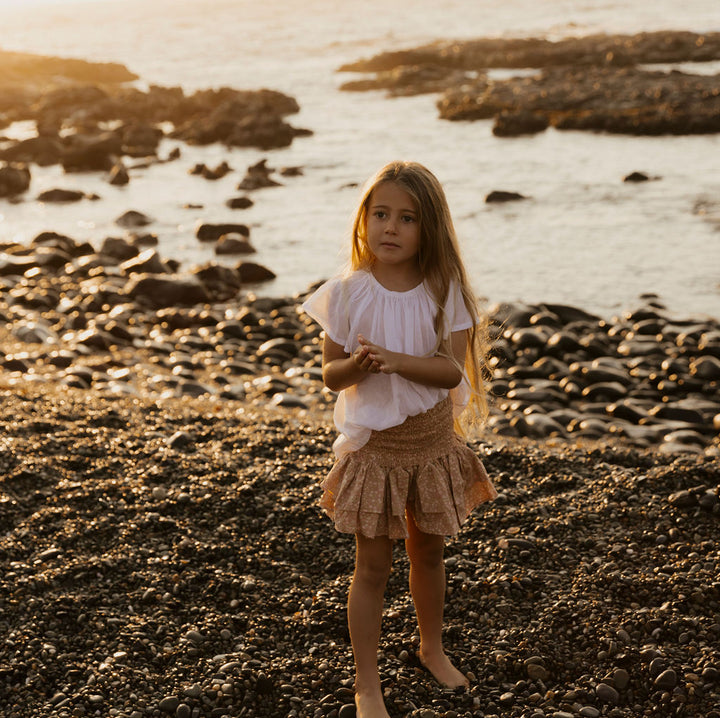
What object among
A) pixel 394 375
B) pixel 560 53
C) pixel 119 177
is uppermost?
pixel 560 53

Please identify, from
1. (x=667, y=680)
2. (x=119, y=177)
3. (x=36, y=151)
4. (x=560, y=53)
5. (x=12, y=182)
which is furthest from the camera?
(x=560, y=53)

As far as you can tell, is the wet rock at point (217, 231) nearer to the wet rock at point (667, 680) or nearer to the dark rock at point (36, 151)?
the dark rock at point (36, 151)

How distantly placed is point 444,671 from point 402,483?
3.41ft

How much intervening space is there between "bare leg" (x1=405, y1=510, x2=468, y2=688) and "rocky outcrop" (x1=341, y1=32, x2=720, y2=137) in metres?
25.8

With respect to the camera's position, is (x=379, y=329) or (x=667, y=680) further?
(x=667, y=680)

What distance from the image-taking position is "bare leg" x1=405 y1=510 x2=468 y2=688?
3617 millimetres

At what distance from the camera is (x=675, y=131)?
26.5 metres

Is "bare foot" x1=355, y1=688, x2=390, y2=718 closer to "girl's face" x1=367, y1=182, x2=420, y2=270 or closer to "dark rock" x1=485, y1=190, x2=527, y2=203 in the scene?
"girl's face" x1=367, y1=182, x2=420, y2=270

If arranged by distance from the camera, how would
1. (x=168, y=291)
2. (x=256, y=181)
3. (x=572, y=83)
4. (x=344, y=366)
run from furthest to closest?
(x=572, y=83) < (x=256, y=181) < (x=168, y=291) < (x=344, y=366)

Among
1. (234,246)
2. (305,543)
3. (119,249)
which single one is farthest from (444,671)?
(119,249)

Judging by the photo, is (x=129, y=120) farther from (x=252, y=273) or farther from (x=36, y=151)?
(x=252, y=273)

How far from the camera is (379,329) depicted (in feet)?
11.2

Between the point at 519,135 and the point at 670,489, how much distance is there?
24359mm

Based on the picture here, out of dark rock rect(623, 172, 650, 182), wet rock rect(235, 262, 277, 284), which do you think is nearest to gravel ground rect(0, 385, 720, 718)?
wet rock rect(235, 262, 277, 284)
